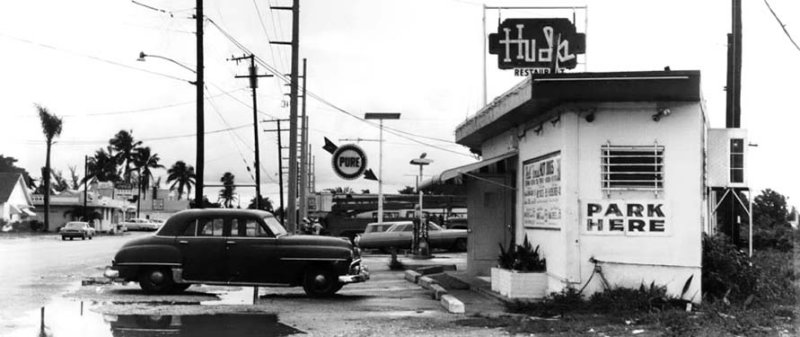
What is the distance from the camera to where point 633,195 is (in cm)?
1308

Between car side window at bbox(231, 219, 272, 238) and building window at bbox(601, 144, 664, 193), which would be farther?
car side window at bbox(231, 219, 272, 238)

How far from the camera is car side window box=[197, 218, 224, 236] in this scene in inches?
615

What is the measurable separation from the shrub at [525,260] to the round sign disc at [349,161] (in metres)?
9.74

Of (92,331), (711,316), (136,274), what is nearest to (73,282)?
(136,274)

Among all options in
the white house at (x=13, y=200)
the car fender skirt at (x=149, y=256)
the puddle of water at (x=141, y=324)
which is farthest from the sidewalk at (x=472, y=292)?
the white house at (x=13, y=200)

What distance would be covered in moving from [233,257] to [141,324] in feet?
12.6

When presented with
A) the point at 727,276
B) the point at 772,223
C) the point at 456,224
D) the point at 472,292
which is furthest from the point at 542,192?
the point at 456,224

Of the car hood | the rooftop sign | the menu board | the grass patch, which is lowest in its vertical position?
the grass patch

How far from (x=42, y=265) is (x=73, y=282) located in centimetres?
629

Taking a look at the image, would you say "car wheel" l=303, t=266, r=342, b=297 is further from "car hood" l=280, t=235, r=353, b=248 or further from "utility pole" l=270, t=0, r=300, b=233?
"utility pole" l=270, t=0, r=300, b=233

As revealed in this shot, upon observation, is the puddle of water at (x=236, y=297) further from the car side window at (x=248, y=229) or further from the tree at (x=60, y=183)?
the tree at (x=60, y=183)

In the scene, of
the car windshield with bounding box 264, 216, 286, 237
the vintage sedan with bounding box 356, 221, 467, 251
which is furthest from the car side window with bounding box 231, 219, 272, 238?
the vintage sedan with bounding box 356, 221, 467, 251

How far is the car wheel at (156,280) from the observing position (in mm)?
15547

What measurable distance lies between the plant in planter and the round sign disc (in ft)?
32.5
